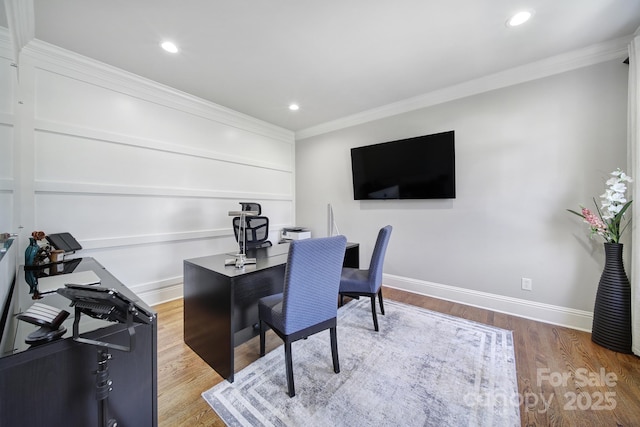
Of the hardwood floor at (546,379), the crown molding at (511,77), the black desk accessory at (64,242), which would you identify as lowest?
the hardwood floor at (546,379)

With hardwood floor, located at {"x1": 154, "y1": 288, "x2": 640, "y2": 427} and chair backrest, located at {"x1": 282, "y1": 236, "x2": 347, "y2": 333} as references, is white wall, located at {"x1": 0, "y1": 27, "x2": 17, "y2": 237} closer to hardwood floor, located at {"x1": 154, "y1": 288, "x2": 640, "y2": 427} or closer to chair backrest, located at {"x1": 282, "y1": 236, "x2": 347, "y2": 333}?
hardwood floor, located at {"x1": 154, "y1": 288, "x2": 640, "y2": 427}

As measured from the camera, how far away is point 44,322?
0.85 metres

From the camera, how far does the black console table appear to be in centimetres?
75

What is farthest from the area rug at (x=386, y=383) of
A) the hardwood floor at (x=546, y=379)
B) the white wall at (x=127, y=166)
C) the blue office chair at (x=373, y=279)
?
the white wall at (x=127, y=166)

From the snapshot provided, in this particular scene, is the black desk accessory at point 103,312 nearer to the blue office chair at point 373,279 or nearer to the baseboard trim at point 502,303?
the blue office chair at point 373,279

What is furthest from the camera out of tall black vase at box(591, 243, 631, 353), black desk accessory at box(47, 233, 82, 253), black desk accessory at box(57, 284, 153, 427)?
black desk accessory at box(47, 233, 82, 253)

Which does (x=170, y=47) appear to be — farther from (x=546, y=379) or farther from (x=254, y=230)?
(x=546, y=379)

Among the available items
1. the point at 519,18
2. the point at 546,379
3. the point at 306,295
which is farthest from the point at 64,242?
the point at 519,18

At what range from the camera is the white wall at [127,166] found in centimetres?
221

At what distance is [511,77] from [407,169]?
1.42 meters

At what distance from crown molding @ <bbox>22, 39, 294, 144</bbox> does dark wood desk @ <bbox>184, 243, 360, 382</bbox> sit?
7.22 ft

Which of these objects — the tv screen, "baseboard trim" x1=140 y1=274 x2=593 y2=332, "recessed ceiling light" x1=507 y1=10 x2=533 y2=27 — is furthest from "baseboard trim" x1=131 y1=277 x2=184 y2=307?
"recessed ceiling light" x1=507 y1=10 x2=533 y2=27

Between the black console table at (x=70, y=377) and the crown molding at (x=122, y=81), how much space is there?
2425 millimetres

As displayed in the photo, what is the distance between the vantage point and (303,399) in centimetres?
150
